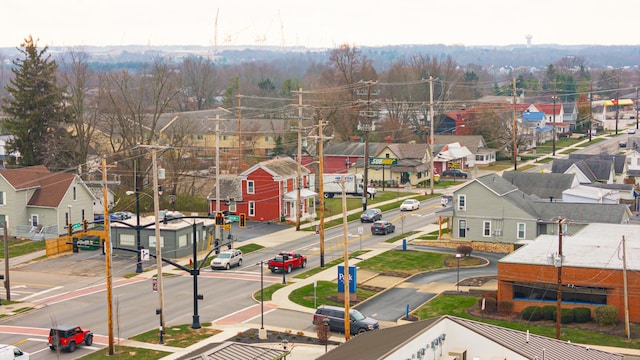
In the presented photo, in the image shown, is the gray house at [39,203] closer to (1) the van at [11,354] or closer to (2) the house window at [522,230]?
(1) the van at [11,354]

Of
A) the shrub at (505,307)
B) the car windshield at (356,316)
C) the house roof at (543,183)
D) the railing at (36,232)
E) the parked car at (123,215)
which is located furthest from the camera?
the house roof at (543,183)

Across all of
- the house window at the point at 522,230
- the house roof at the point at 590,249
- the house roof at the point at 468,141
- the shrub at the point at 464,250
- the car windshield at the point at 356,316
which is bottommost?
the shrub at the point at 464,250

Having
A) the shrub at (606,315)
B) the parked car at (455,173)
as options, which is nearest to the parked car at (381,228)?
the shrub at (606,315)

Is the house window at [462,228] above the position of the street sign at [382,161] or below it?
below

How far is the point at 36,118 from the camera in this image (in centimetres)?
9025

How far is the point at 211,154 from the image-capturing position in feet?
443

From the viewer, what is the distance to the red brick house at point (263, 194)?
263 ft

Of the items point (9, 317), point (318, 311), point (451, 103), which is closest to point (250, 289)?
point (318, 311)

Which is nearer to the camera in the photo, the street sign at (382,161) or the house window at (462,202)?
the house window at (462,202)

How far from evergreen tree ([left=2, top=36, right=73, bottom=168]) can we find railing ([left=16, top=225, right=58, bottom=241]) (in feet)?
57.0

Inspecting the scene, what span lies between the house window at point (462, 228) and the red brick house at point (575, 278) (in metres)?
16.6

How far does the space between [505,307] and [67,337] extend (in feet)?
80.8

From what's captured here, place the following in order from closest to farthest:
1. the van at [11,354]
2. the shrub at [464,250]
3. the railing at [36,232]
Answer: the van at [11,354] < the shrub at [464,250] < the railing at [36,232]

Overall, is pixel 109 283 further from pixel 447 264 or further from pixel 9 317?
pixel 447 264
